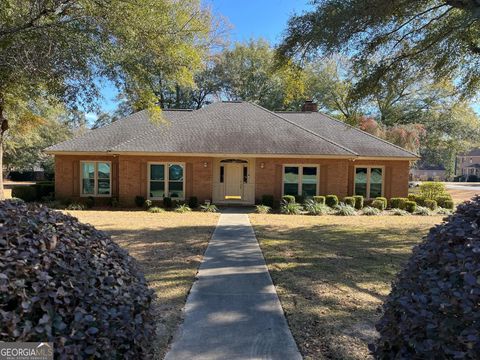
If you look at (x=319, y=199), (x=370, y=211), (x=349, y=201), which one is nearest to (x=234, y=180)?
(x=319, y=199)

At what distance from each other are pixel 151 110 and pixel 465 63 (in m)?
9.52

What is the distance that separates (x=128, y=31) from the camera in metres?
8.20

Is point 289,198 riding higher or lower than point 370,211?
higher

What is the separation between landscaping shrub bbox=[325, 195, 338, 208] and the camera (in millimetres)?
19156

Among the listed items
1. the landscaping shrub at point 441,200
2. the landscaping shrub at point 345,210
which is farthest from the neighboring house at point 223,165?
the landscaping shrub at point 441,200

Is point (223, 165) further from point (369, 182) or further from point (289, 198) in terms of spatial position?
point (369, 182)

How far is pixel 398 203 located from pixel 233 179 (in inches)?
346

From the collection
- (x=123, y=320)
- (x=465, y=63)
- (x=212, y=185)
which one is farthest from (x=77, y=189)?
(x=123, y=320)

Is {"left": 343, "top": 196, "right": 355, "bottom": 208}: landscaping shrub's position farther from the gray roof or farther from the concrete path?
the concrete path

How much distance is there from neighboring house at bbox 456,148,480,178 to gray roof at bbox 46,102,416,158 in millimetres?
77618

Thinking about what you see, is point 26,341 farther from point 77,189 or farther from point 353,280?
point 77,189

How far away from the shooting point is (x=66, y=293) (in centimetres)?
217

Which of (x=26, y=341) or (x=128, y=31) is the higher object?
(x=128, y=31)

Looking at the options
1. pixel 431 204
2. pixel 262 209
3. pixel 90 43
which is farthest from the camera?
pixel 431 204
